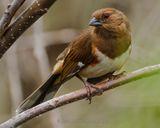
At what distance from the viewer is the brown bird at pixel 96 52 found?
3.03 m

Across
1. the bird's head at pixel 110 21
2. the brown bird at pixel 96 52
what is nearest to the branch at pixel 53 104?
the brown bird at pixel 96 52

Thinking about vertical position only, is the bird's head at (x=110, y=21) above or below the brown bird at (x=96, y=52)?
above

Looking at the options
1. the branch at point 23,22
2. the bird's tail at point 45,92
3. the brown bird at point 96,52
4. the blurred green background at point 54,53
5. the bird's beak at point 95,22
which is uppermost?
the branch at point 23,22

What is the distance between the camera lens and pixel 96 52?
10.2 feet

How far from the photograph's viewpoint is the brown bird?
3033 mm

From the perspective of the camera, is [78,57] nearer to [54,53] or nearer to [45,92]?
[45,92]

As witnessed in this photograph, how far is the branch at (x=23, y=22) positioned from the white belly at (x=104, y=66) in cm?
140

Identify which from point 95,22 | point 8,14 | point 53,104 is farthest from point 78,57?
point 8,14

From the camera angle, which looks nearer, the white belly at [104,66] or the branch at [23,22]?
the branch at [23,22]

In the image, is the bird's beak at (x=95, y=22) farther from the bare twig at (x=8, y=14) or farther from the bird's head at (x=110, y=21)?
the bare twig at (x=8, y=14)

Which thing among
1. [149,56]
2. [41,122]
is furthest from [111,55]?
[41,122]

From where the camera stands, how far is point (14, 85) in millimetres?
4410

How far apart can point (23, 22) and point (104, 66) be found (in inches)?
57.0

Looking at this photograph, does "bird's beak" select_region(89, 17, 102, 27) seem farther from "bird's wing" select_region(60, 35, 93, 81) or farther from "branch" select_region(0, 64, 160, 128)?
"branch" select_region(0, 64, 160, 128)
